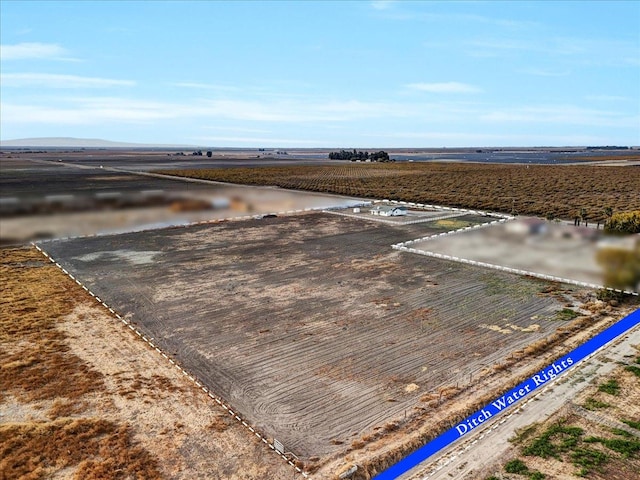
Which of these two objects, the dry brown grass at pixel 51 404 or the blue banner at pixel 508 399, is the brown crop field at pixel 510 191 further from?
the dry brown grass at pixel 51 404

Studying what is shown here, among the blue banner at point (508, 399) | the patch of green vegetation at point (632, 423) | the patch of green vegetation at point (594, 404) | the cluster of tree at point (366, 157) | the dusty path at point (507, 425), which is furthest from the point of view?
the cluster of tree at point (366, 157)

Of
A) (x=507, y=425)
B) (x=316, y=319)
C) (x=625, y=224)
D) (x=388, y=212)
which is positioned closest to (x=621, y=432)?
(x=507, y=425)

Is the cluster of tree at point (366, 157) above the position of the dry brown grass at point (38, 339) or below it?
above

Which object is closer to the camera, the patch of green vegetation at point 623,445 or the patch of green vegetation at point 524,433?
the patch of green vegetation at point 623,445

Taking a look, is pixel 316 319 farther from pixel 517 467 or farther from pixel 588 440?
pixel 588 440

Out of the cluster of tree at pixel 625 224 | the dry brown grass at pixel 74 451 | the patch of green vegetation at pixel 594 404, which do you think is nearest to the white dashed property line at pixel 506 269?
the cluster of tree at pixel 625 224

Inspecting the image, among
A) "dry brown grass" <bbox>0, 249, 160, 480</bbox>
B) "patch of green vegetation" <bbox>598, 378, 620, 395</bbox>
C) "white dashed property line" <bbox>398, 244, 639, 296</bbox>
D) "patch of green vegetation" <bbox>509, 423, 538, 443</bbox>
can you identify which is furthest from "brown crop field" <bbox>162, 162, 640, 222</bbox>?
"dry brown grass" <bbox>0, 249, 160, 480</bbox>
